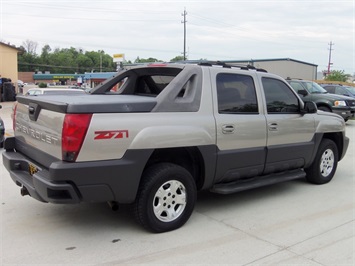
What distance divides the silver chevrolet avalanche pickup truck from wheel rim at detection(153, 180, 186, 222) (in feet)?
0.04

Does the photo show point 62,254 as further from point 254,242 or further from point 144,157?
point 254,242

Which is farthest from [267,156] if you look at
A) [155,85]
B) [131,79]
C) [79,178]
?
[79,178]

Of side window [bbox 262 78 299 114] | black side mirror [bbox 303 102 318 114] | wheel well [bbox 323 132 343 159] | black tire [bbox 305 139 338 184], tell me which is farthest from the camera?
wheel well [bbox 323 132 343 159]

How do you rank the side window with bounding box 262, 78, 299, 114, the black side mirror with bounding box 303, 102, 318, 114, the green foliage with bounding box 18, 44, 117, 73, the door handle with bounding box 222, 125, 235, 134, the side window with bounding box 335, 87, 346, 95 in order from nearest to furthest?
the door handle with bounding box 222, 125, 235, 134 < the side window with bounding box 262, 78, 299, 114 < the black side mirror with bounding box 303, 102, 318, 114 < the side window with bounding box 335, 87, 346, 95 < the green foliage with bounding box 18, 44, 117, 73

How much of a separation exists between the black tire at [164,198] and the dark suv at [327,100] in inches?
471

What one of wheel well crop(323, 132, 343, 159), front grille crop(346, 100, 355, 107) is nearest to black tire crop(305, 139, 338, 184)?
wheel well crop(323, 132, 343, 159)

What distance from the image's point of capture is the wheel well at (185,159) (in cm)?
427

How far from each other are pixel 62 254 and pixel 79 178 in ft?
2.55

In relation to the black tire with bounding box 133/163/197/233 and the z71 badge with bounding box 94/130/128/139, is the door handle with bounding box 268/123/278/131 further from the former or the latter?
the z71 badge with bounding box 94/130/128/139

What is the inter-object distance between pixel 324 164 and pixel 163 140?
12.0 feet

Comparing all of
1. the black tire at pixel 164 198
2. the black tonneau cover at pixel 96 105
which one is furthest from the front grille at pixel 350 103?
the black tonneau cover at pixel 96 105

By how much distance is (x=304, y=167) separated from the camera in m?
6.05

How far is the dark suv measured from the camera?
1519 cm

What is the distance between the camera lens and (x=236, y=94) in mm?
4973
